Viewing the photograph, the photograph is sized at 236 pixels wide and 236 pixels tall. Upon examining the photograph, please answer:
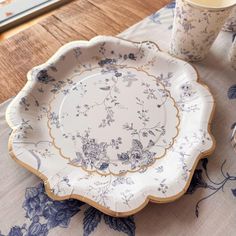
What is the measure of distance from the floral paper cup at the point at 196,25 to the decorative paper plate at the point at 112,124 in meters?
0.05

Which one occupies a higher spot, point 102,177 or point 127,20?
point 127,20

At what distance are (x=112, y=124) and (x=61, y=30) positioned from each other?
0.29 metres

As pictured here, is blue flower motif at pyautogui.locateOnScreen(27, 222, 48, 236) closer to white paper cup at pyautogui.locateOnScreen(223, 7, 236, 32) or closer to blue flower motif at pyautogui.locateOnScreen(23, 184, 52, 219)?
blue flower motif at pyautogui.locateOnScreen(23, 184, 52, 219)

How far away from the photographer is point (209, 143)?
45 centimetres

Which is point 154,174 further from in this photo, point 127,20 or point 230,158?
point 127,20

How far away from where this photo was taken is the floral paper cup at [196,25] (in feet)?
1.60

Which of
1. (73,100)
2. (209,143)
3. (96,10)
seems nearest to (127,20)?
(96,10)

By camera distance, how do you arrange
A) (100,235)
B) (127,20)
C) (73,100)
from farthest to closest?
1. (127,20)
2. (73,100)
3. (100,235)

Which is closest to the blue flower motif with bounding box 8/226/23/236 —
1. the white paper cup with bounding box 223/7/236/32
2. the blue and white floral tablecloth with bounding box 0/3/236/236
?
the blue and white floral tablecloth with bounding box 0/3/236/236

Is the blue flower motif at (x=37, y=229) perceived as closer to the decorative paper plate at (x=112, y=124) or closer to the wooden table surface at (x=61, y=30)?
the decorative paper plate at (x=112, y=124)

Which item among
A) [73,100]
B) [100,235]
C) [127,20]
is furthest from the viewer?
[127,20]

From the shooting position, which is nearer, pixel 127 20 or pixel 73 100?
pixel 73 100

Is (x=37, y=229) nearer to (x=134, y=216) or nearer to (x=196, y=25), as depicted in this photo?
(x=134, y=216)

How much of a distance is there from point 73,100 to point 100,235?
0.24 metres
